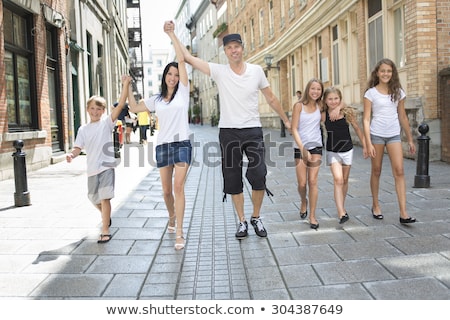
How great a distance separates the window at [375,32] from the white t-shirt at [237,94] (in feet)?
29.4

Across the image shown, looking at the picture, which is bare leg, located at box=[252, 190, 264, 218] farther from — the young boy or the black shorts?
the young boy

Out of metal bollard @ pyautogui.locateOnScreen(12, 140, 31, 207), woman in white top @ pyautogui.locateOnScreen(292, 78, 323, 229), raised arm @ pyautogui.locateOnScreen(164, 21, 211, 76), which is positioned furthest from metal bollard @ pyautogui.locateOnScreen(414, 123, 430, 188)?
metal bollard @ pyautogui.locateOnScreen(12, 140, 31, 207)

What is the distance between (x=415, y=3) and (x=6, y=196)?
859cm

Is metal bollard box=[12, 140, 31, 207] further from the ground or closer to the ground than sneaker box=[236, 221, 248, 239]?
further from the ground

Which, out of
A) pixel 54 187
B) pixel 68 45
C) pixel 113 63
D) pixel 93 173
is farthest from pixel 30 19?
pixel 113 63

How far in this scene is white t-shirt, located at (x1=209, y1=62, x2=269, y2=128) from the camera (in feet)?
15.4

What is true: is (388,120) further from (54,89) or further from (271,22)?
(271,22)

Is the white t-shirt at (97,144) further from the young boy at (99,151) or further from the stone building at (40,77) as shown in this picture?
the stone building at (40,77)

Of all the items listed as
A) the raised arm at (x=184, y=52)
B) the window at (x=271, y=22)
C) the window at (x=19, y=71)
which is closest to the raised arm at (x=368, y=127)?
the raised arm at (x=184, y=52)

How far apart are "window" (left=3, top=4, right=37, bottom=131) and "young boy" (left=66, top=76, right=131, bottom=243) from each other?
6.26 meters

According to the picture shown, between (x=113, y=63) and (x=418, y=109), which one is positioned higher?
(x=113, y=63)

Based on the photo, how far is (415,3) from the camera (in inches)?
400

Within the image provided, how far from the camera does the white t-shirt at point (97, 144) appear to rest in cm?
482

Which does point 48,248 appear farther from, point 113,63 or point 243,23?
point 243,23
